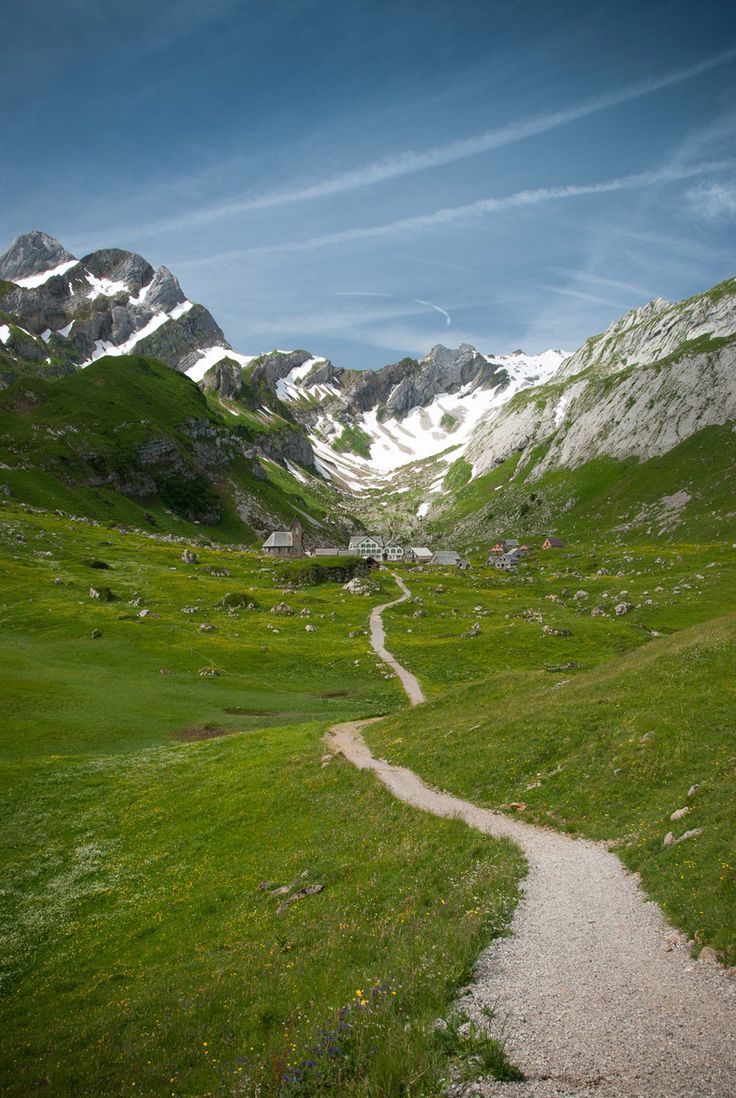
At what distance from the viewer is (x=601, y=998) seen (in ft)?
37.7

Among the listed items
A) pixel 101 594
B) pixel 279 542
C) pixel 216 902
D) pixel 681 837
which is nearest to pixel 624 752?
pixel 681 837

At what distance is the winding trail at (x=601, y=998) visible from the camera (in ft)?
29.8

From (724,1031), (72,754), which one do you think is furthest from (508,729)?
(72,754)

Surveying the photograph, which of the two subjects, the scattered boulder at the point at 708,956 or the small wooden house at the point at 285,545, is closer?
the scattered boulder at the point at 708,956

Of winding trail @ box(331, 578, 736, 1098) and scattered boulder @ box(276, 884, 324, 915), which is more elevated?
winding trail @ box(331, 578, 736, 1098)

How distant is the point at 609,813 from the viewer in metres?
22.1

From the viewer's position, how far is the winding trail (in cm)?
909

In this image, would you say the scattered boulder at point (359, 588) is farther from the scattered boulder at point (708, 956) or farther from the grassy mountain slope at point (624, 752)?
the scattered boulder at point (708, 956)

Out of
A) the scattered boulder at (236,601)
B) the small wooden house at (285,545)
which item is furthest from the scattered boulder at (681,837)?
the small wooden house at (285,545)

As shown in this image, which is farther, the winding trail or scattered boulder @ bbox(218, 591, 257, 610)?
scattered boulder @ bbox(218, 591, 257, 610)

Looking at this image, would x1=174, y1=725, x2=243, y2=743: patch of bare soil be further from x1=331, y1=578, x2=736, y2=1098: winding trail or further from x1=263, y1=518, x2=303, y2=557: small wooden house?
x1=263, y1=518, x2=303, y2=557: small wooden house

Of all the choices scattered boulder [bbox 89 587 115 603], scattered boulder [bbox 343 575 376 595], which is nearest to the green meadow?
scattered boulder [bbox 89 587 115 603]

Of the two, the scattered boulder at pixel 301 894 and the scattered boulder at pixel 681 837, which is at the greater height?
the scattered boulder at pixel 681 837

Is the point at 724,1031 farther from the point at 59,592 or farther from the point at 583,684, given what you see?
the point at 59,592
